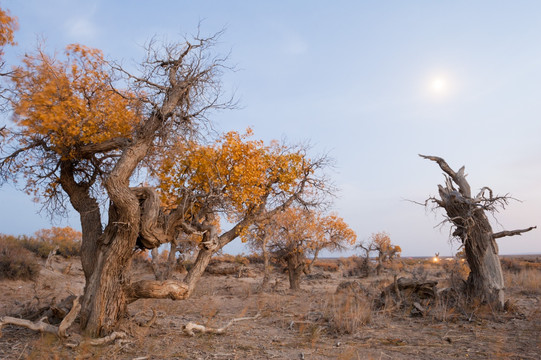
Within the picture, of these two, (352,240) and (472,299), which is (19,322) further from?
(352,240)

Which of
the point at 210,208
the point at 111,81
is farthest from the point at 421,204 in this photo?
the point at 111,81

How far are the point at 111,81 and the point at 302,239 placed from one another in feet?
44.8

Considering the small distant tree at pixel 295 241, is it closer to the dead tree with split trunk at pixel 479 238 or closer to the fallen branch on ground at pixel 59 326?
the dead tree with split trunk at pixel 479 238

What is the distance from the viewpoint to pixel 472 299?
35.1 ft

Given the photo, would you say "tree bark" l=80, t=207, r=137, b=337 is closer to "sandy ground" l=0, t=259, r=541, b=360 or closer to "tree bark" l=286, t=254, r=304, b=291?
"sandy ground" l=0, t=259, r=541, b=360

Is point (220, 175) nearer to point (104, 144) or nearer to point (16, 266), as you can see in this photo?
point (104, 144)

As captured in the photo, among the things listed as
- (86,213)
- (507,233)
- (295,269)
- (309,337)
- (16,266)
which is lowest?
(309,337)

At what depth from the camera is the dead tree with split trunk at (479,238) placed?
34.8ft

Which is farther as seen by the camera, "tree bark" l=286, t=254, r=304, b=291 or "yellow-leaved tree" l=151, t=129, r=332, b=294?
"tree bark" l=286, t=254, r=304, b=291

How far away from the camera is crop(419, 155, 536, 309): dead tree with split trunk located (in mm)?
10594

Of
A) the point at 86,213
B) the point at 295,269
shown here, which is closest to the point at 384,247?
the point at 295,269

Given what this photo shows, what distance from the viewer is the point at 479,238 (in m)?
11.0

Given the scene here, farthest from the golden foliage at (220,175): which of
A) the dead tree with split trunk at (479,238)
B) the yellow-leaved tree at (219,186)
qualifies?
the dead tree with split trunk at (479,238)

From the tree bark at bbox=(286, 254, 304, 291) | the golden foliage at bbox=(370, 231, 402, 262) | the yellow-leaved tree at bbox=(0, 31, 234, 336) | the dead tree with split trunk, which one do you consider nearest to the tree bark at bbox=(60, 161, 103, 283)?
the yellow-leaved tree at bbox=(0, 31, 234, 336)
